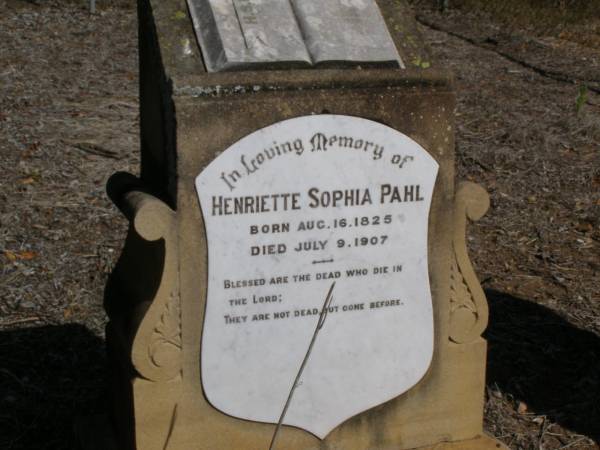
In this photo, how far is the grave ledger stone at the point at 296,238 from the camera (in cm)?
Answer: 277

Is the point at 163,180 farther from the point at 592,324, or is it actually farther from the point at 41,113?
the point at 41,113

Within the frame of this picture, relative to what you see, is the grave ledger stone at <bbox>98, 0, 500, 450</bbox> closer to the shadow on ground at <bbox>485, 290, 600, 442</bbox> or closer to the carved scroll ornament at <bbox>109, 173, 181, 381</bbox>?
the carved scroll ornament at <bbox>109, 173, 181, 381</bbox>

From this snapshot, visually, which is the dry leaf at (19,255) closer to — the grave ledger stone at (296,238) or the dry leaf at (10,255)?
the dry leaf at (10,255)

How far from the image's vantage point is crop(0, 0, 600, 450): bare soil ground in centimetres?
420

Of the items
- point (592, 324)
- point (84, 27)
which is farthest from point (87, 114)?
point (592, 324)

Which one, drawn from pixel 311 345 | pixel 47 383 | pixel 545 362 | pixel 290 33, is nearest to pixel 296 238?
pixel 311 345

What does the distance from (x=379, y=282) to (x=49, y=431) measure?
1.75 metres

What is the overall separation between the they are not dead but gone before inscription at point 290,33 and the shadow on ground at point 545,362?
1.99 metres

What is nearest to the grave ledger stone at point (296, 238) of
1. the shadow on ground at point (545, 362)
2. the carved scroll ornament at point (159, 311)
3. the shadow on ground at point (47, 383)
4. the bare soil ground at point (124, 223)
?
the carved scroll ornament at point (159, 311)

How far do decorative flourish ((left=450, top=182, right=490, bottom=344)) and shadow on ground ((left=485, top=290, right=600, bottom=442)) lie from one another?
45.4 inches

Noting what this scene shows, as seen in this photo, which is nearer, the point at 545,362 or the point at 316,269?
the point at 316,269

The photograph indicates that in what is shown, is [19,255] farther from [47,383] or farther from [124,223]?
[47,383]

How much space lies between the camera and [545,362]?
4508 millimetres

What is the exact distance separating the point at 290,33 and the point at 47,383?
2221 mm
